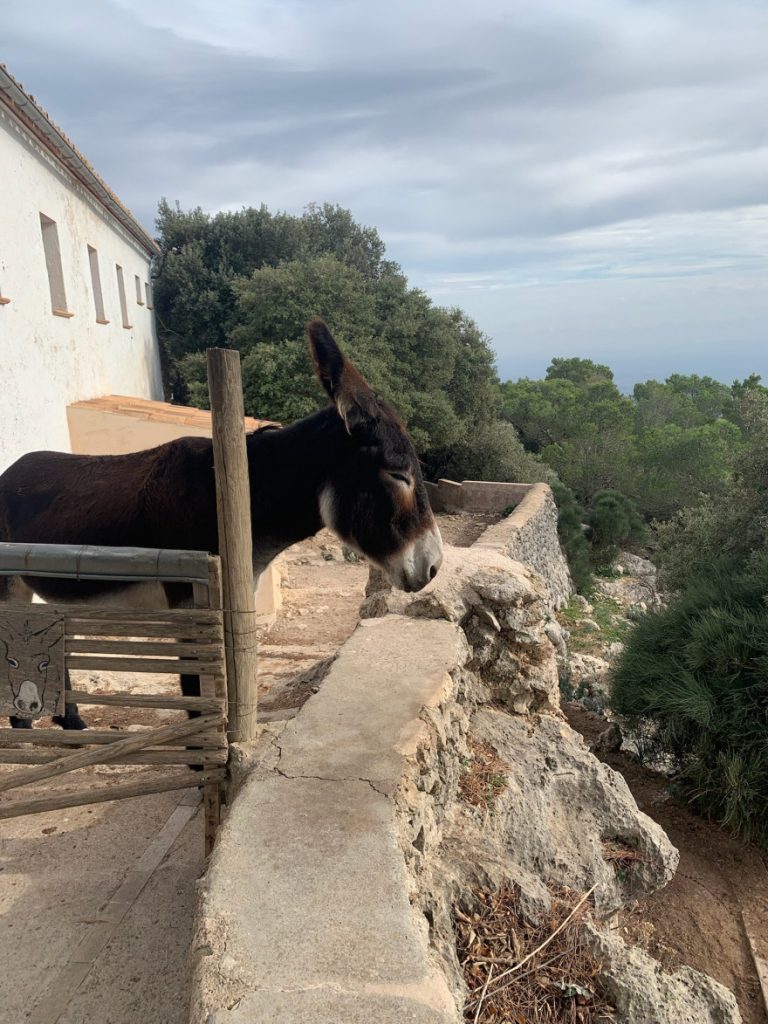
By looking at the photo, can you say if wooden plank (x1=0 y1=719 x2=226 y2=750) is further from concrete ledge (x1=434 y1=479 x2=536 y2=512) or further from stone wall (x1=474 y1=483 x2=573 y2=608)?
concrete ledge (x1=434 y1=479 x2=536 y2=512)

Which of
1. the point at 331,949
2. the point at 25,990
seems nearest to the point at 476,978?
the point at 331,949

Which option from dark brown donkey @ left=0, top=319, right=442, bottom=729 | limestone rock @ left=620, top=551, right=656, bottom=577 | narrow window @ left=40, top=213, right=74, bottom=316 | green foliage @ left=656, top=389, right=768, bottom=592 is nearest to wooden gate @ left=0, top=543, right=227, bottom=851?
dark brown donkey @ left=0, top=319, right=442, bottom=729

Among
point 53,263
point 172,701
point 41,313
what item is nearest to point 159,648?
point 172,701

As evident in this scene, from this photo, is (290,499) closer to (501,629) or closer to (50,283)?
(501,629)

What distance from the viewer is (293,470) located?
335cm

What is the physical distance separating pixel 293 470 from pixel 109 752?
1.55 m

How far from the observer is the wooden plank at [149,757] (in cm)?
289

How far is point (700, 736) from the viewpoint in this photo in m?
5.70

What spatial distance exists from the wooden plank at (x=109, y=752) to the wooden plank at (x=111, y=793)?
108mm

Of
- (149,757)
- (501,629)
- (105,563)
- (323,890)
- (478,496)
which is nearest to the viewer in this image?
(323,890)

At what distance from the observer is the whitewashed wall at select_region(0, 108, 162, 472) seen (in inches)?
281

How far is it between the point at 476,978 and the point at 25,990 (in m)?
1.71

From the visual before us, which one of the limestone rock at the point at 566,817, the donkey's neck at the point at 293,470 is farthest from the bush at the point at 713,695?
the donkey's neck at the point at 293,470

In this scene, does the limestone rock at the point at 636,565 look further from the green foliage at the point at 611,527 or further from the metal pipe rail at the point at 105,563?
the metal pipe rail at the point at 105,563
